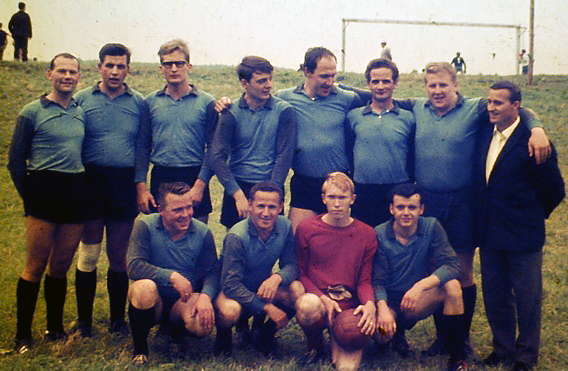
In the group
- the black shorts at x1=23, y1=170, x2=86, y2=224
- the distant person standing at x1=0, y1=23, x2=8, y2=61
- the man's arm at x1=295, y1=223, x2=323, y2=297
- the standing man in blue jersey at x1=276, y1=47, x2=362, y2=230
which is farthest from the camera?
the distant person standing at x1=0, y1=23, x2=8, y2=61

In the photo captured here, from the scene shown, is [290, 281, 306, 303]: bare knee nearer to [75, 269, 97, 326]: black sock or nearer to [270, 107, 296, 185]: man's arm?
[270, 107, 296, 185]: man's arm

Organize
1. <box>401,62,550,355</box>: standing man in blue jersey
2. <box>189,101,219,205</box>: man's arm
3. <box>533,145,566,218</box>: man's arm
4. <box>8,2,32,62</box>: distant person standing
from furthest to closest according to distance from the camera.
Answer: <box>8,2,32,62</box>: distant person standing
<box>189,101,219,205</box>: man's arm
<box>401,62,550,355</box>: standing man in blue jersey
<box>533,145,566,218</box>: man's arm

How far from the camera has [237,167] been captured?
4.87m

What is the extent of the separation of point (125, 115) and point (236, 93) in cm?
1374

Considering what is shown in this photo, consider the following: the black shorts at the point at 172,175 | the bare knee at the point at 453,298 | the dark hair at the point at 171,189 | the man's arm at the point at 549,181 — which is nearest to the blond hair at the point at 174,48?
the black shorts at the point at 172,175

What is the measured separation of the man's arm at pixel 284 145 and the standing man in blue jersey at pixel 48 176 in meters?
1.51

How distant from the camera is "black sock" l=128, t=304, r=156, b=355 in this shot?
4.21 metres

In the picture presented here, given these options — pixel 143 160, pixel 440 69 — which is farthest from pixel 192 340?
pixel 440 69

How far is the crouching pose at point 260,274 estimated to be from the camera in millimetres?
4340

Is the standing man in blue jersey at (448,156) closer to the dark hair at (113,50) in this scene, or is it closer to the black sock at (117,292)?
the dark hair at (113,50)

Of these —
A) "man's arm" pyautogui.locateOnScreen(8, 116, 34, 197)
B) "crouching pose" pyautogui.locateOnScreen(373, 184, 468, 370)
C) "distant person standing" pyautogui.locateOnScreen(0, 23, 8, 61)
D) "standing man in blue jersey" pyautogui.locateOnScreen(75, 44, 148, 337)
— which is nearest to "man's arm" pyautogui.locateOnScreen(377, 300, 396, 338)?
"crouching pose" pyautogui.locateOnScreen(373, 184, 468, 370)

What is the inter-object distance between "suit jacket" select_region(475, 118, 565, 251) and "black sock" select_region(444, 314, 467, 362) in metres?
0.63

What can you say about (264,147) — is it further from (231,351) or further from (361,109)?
(231,351)

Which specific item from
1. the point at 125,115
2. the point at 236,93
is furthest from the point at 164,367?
the point at 236,93
